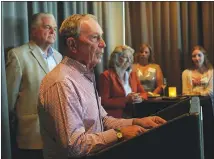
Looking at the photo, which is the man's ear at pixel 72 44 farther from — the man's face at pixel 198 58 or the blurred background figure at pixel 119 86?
the man's face at pixel 198 58

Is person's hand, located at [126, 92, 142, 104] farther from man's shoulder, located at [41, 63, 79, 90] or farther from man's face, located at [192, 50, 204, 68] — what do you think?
man's shoulder, located at [41, 63, 79, 90]

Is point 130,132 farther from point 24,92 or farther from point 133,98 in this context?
point 133,98

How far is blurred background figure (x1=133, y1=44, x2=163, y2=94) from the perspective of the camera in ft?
12.5

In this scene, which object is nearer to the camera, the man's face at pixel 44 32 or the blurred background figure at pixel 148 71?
the man's face at pixel 44 32

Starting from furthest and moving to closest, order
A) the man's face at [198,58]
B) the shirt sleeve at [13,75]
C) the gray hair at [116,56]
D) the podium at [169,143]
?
the man's face at [198,58], the gray hair at [116,56], the shirt sleeve at [13,75], the podium at [169,143]

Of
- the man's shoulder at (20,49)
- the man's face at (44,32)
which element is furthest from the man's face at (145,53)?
the man's shoulder at (20,49)

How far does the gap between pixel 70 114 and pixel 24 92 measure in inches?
41.5

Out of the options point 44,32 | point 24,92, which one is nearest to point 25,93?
point 24,92

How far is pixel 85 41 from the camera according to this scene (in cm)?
128

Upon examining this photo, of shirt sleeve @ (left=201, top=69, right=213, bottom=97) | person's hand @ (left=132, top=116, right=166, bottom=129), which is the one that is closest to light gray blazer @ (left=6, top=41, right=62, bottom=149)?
person's hand @ (left=132, top=116, right=166, bottom=129)

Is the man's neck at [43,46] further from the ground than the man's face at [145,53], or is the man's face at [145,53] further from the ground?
the man's neck at [43,46]

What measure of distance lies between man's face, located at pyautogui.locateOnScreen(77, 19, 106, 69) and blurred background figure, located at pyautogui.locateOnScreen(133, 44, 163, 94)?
8.12ft

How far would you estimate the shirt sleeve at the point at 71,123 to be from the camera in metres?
1.12

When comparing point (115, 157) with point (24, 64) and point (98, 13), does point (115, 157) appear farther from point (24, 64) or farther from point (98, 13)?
point (98, 13)
